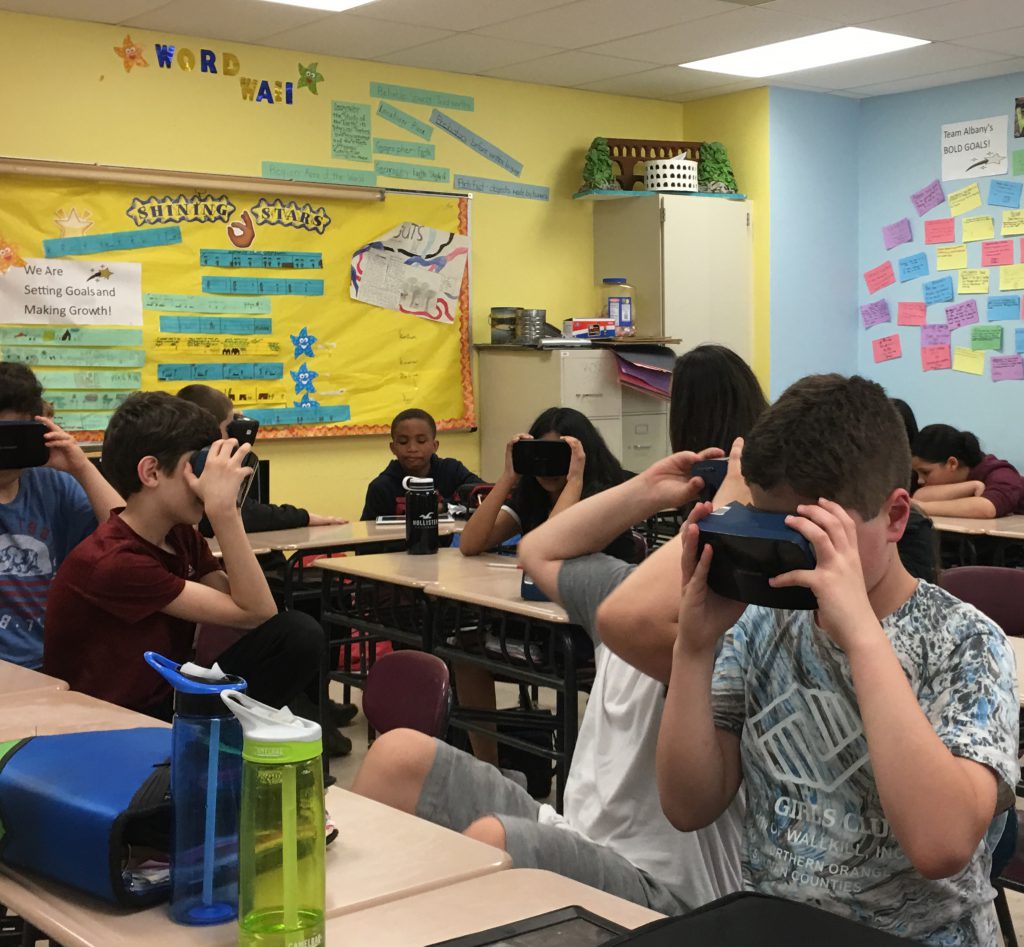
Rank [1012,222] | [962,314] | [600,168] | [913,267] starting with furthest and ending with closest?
[913,267]
[962,314]
[600,168]
[1012,222]

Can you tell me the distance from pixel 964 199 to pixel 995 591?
415cm

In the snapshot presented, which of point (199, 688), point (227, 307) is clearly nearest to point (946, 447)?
point (227, 307)

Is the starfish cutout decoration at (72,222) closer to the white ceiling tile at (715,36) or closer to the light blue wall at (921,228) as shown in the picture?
the white ceiling tile at (715,36)

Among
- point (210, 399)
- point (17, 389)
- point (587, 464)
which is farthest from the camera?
point (210, 399)

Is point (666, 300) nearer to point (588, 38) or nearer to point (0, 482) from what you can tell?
point (588, 38)

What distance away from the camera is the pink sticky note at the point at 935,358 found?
22.3ft

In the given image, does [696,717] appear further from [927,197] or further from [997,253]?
[927,197]

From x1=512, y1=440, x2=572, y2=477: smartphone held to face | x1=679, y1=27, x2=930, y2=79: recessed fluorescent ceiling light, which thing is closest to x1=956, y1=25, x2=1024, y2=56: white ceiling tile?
x1=679, y1=27, x2=930, y2=79: recessed fluorescent ceiling light

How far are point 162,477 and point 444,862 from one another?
128cm

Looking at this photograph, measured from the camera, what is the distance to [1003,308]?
21.4 ft

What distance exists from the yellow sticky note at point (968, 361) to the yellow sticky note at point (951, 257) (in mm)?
410

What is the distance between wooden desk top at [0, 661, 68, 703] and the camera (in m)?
2.27

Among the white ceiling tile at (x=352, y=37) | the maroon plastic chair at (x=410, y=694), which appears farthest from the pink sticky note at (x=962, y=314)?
the maroon plastic chair at (x=410, y=694)

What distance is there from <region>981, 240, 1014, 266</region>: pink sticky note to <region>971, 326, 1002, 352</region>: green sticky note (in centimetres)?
32
